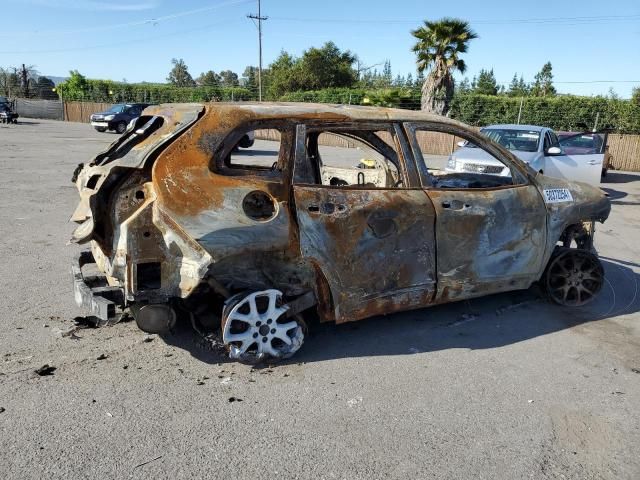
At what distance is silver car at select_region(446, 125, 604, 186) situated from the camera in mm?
10547

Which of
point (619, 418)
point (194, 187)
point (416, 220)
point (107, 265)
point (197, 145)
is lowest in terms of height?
point (619, 418)

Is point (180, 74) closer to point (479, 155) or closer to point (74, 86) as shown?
point (74, 86)

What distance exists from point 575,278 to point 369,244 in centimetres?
257

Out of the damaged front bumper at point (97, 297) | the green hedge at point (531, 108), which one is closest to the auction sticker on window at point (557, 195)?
the damaged front bumper at point (97, 297)

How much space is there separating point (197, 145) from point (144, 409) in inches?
68.1

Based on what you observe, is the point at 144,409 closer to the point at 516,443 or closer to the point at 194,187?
the point at 194,187

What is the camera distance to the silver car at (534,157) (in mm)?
10547

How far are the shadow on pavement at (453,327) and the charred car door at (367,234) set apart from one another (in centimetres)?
30

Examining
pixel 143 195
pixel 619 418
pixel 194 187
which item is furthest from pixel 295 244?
pixel 619 418

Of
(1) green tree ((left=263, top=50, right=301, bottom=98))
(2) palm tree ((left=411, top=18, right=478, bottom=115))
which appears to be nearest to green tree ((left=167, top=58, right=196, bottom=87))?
(1) green tree ((left=263, top=50, right=301, bottom=98))

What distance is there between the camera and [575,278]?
214 inches

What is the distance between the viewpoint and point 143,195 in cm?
366

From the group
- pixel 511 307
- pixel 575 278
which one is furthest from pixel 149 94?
pixel 575 278

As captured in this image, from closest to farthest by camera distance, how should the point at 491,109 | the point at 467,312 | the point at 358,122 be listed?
1. the point at 358,122
2. the point at 467,312
3. the point at 491,109
